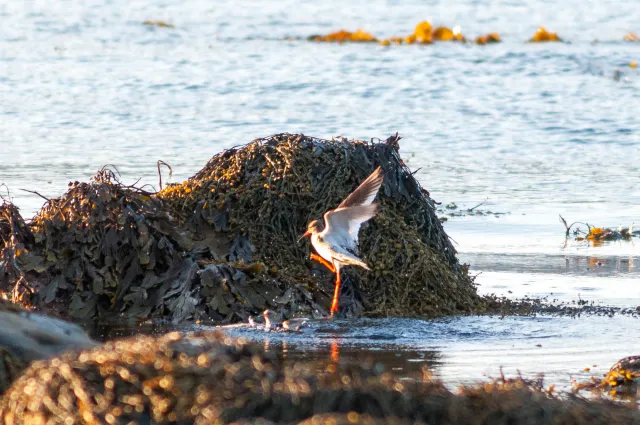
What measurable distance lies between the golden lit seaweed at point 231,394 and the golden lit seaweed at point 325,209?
3.42 m

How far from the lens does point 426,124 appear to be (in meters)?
15.9

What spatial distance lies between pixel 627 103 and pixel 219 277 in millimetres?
12193

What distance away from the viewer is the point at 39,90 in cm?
1889

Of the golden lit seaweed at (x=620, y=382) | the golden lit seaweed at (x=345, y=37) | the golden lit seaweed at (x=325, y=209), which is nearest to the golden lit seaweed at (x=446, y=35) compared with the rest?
the golden lit seaweed at (x=345, y=37)

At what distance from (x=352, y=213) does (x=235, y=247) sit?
83cm

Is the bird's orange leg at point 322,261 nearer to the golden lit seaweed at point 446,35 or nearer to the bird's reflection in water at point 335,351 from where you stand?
the bird's reflection in water at point 335,351

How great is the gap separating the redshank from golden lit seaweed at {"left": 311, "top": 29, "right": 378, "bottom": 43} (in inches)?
806

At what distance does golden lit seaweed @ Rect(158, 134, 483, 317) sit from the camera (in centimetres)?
695

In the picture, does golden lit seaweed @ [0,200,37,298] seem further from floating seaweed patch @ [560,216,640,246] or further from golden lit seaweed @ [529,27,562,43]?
golden lit seaweed @ [529,27,562,43]

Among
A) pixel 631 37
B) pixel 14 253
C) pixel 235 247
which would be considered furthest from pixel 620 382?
pixel 631 37

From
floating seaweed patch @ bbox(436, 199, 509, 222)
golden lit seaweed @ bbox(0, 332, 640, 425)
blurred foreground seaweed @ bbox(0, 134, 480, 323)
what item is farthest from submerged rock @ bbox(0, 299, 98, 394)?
floating seaweed patch @ bbox(436, 199, 509, 222)

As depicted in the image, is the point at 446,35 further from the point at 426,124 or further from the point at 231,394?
the point at 231,394

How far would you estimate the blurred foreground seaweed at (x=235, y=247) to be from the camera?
6.72m

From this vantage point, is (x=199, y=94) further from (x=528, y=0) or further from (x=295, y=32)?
(x=528, y=0)
